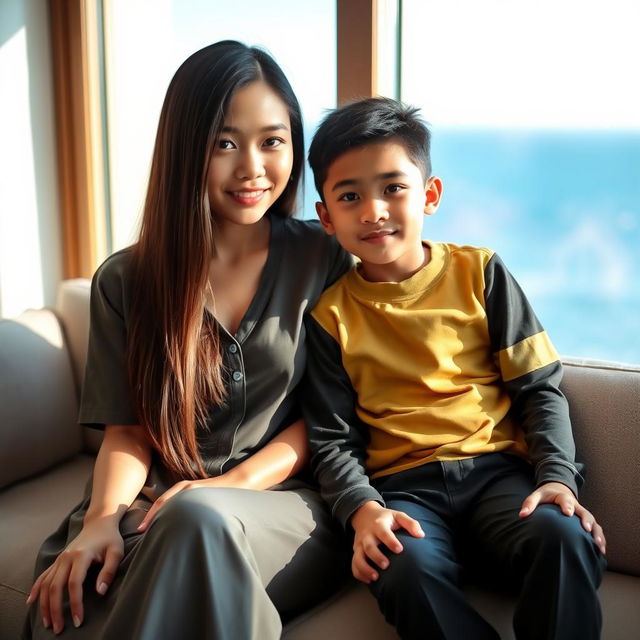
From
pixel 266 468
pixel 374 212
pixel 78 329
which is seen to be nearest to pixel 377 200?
pixel 374 212

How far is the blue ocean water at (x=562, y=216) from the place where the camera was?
198 centimetres

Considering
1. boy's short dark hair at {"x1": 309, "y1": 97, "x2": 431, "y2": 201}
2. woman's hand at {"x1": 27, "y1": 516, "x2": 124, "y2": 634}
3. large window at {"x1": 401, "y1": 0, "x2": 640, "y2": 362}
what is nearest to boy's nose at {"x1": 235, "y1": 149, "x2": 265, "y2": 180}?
boy's short dark hair at {"x1": 309, "y1": 97, "x2": 431, "y2": 201}

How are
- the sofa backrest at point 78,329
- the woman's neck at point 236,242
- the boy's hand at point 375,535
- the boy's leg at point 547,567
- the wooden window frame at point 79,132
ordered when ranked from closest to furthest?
the boy's leg at point 547,567
the boy's hand at point 375,535
the woman's neck at point 236,242
the sofa backrest at point 78,329
the wooden window frame at point 79,132

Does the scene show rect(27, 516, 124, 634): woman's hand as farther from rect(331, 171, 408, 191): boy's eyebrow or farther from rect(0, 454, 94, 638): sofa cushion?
rect(331, 171, 408, 191): boy's eyebrow

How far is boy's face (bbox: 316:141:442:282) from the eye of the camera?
1371mm

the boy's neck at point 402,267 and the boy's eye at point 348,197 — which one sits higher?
the boy's eye at point 348,197

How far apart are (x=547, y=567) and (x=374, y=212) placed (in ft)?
2.00

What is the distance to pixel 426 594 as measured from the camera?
3.62 feet

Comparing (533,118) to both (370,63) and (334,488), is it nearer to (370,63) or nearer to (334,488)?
(370,63)

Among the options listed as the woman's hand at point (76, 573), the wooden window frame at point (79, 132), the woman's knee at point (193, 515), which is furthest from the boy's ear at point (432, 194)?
the wooden window frame at point (79, 132)

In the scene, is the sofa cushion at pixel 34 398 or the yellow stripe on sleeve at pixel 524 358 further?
the sofa cushion at pixel 34 398

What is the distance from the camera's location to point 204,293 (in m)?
1.42

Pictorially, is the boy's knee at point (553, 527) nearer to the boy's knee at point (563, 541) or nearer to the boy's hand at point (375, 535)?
the boy's knee at point (563, 541)

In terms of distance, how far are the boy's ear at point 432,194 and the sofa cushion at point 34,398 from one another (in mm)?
921
